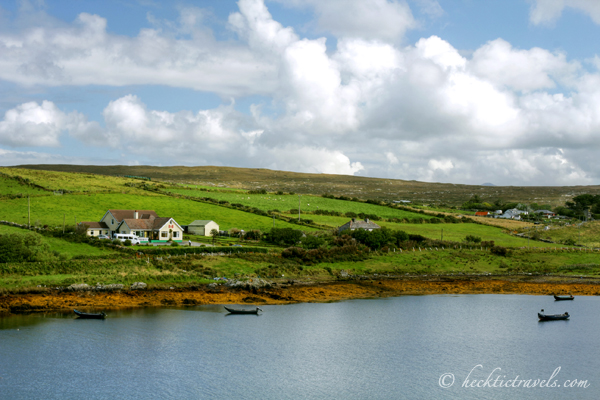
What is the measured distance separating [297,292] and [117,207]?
53955 millimetres

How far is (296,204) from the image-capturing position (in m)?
128

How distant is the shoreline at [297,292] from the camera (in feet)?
163

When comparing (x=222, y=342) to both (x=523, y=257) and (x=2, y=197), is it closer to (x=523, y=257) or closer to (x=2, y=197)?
(x=523, y=257)

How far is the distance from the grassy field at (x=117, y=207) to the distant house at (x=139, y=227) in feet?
16.9

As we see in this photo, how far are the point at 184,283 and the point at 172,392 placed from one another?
93.7 feet

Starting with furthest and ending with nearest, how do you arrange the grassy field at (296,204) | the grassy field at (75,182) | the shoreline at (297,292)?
the grassy field at (296,204) < the grassy field at (75,182) < the shoreline at (297,292)

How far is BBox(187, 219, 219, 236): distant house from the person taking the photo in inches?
3575

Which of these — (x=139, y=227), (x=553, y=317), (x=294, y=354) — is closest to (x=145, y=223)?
(x=139, y=227)

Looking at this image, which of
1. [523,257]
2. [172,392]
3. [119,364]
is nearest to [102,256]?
[119,364]

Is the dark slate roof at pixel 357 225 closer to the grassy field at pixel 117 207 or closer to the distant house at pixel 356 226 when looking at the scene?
the distant house at pixel 356 226

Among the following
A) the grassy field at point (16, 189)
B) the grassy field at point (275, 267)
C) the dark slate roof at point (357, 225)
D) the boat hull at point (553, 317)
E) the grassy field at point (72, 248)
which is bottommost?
the boat hull at point (553, 317)

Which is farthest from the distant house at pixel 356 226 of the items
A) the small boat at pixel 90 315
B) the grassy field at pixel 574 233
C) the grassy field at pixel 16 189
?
the grassy field at pixel 16 189

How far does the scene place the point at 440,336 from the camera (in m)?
43.2

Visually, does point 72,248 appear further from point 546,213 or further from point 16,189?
point 546,213
